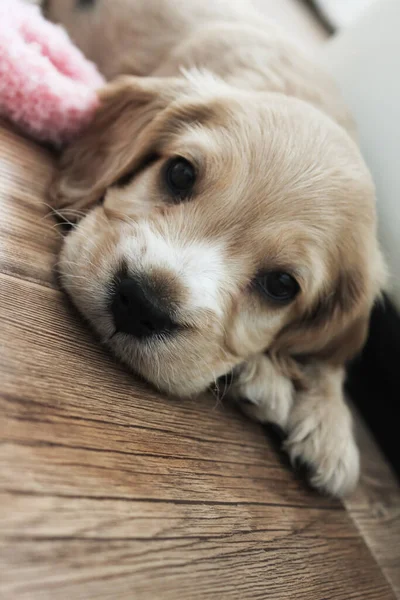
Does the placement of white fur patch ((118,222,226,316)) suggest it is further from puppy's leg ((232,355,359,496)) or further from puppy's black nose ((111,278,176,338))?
puppy's leg ((232,355,359,496))

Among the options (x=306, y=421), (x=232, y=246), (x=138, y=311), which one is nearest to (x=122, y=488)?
(x=138, y=311)

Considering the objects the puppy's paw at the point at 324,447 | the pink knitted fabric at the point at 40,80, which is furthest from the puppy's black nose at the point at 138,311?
the pink knitted fabric at the point at 40,80

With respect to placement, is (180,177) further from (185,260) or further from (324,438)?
(324,438)

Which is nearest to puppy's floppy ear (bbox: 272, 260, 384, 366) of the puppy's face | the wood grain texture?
the puppy's face

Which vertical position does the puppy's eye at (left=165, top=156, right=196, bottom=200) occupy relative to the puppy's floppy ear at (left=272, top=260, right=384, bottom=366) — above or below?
above

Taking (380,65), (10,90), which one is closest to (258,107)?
(10,90)

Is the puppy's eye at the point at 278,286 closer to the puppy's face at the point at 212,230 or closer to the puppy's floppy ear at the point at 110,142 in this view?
the puppy's face at the point at 212,230
